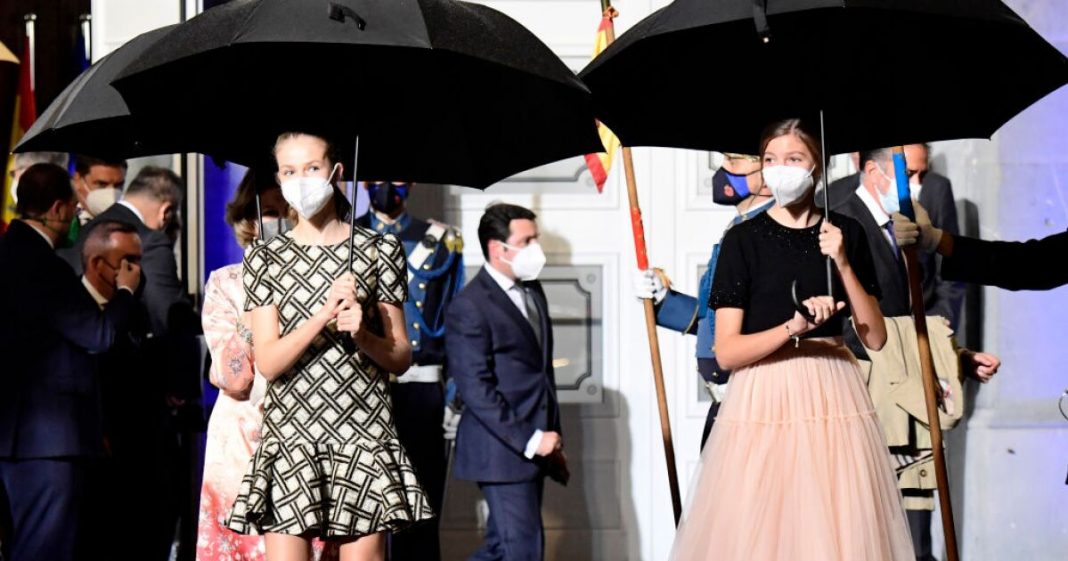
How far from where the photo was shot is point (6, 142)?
9.68 meters

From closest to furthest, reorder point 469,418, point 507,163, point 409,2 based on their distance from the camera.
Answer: point 409,2 → point 507,163 → point 469,418

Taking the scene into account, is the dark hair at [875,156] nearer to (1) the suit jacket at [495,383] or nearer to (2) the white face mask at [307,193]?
(1) the suit jacket at [495,383]

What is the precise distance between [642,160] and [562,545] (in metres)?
2.01

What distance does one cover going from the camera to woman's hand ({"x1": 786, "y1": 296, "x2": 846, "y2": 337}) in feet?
13.9

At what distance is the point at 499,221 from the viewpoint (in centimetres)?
719

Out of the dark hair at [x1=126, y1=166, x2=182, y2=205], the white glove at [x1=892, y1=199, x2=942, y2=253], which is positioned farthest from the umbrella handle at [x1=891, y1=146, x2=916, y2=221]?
the dark hair at [x1=126, y1=166, x2=182, y2=205]

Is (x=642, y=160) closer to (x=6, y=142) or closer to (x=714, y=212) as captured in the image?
(x=714, y=212)

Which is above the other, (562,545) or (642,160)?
(642,160)

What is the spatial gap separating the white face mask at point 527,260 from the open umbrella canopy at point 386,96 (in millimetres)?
2195

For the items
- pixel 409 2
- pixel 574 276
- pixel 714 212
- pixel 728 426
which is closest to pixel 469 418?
pixel 574 276

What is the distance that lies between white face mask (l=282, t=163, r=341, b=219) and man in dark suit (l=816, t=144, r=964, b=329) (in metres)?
3.25

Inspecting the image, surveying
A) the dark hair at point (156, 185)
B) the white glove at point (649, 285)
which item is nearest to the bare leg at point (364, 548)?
the white glove at point (649, 285)

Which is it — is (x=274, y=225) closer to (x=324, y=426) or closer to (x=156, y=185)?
Answer: (x=324, y=426)

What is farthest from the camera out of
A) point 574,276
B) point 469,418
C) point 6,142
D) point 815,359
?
point 6,142
